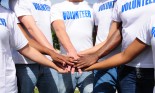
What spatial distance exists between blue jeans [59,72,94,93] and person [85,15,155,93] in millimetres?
752

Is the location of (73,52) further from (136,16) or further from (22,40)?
(136,16)

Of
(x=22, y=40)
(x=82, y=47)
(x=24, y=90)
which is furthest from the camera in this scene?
(x=82, y=47)

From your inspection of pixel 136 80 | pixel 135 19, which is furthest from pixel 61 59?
pixel 135 19

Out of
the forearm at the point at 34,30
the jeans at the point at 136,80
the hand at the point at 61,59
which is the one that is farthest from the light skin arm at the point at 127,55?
the forearm at the point at 34,30

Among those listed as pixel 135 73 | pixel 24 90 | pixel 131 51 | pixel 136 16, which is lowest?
pixel 24 90

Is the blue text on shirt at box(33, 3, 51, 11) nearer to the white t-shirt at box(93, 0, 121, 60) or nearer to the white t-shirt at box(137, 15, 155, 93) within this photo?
the white t-shirt at box(93, 0, 121, 60)

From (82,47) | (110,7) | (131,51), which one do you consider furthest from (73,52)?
(131,51)

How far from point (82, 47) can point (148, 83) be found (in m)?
1.32

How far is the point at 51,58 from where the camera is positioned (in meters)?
4.45

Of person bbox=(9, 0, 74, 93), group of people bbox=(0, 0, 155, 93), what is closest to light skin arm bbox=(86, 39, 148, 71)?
group of people bbox=(0, 0, 155, 93)

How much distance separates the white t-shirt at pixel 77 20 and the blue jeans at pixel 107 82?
1.49ft

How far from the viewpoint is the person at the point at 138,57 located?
3447 mm

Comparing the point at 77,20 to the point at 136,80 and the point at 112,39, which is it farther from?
the point at 136,80

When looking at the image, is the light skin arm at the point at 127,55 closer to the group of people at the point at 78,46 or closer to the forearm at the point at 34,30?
the group of people at the point at 78,46
